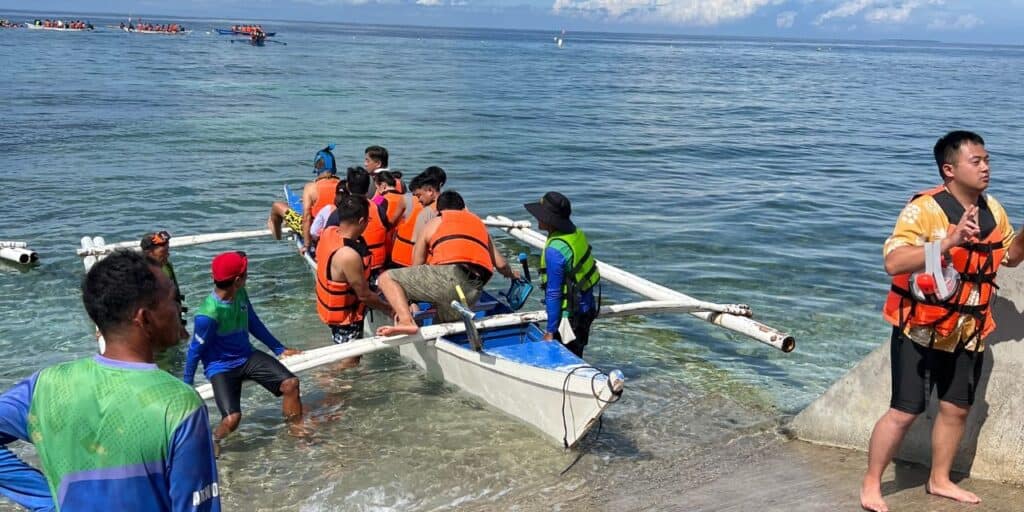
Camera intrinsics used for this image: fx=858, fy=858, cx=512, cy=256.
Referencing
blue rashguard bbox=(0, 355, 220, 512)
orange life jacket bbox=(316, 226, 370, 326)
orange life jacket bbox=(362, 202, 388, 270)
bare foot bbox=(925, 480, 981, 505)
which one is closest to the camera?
blue rashguard bbox=(0, 355, 220, 512)

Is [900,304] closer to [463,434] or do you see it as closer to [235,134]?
[463,434]

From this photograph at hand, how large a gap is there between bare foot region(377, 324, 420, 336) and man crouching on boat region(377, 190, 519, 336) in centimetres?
8

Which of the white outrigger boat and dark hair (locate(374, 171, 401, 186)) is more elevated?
dark hair (locate(374, 171, 401, 186))

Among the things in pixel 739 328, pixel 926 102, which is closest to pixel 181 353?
pixel 739 328

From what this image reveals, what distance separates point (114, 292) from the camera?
2.36 m

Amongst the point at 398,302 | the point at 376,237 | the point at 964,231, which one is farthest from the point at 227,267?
the point at 964,231

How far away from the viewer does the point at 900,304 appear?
431 centimetres

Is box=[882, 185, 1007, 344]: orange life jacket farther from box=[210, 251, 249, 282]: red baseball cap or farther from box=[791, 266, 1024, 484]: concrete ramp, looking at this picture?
box=[210, 251, 249, 282]: red baseball cap

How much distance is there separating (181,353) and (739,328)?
5.53 m

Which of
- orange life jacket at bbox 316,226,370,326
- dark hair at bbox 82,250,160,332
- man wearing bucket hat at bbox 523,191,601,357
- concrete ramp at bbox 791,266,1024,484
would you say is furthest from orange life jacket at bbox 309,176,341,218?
dark hair at bbox 82,250,160,332

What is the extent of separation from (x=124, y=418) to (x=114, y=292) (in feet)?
1.13

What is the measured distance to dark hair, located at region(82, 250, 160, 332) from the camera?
2.36m

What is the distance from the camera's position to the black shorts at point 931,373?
434cm

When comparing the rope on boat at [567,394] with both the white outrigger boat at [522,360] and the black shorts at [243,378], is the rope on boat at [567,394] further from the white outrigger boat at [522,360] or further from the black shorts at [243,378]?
the black shorts at [243,378]
